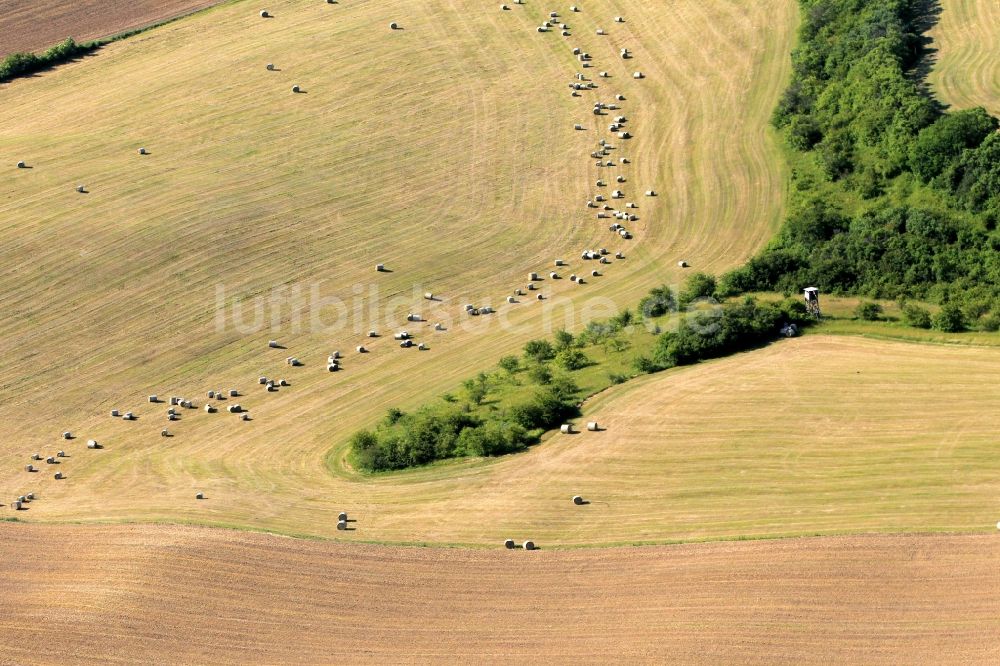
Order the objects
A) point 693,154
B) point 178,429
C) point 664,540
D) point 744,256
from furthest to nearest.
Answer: point 693,154
point 744,256
point 178,429
point 664,540

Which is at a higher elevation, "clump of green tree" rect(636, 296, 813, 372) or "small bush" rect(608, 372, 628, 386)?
"clump of green tree" rect(636, 296, 813, 372)

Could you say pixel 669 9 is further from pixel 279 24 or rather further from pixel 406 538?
pixel 406 538

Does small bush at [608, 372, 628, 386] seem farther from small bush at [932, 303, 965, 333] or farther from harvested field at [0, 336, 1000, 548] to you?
small bush at [932, 303, 965, 333]

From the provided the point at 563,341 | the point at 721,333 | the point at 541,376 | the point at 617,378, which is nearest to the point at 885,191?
the point at 721,333

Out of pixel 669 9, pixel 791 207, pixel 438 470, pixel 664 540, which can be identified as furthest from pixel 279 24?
pixel 664 540

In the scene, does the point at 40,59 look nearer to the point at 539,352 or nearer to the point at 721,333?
the point at 539,352

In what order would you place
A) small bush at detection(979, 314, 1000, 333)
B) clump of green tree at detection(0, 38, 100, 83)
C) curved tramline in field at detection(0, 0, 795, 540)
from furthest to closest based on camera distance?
clump of green tree at detection(0, 38, 100, 83) → small bush at detection(979, 314, 1000, 333) → curved tramline in field at detection(0, 0, 795, 540)

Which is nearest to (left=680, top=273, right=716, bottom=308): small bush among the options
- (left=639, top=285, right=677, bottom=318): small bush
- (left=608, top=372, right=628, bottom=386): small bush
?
(left=639, top=285, right=677, bottom=318): small bush
